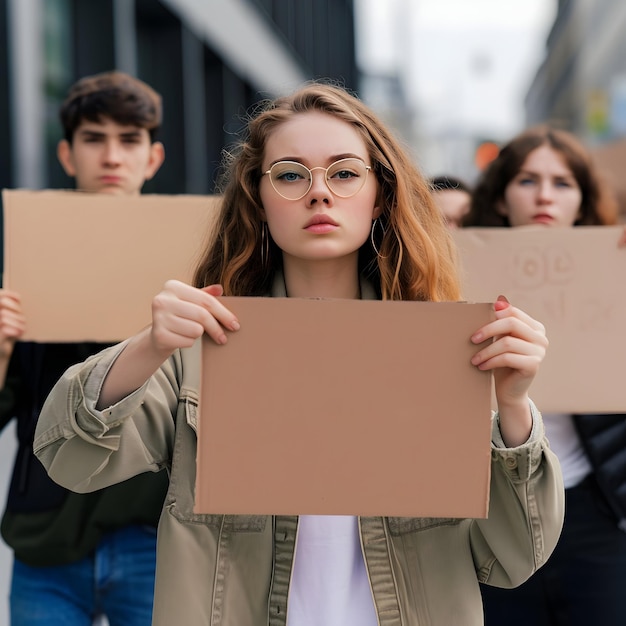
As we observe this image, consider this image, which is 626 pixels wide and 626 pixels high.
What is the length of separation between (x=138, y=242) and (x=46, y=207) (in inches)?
9.6

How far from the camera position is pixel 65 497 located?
2381 mm

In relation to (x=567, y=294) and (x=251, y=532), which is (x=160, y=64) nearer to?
(x=567, y=294)

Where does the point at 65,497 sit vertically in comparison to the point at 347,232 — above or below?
below

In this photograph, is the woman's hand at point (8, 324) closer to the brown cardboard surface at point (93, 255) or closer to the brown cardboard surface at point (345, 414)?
the brown cardboard surface at point (93, 255)

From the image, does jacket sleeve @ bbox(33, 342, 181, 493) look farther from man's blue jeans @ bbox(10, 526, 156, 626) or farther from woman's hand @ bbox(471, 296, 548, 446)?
man's blue jeans @ bbox(10, 526, 156, 626)

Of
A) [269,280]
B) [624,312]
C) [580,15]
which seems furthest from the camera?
[580,15]

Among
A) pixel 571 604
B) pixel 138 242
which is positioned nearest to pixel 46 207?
pixel 138 242

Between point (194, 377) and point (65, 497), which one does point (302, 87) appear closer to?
point (194, 377)

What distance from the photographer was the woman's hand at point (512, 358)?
4.77ft

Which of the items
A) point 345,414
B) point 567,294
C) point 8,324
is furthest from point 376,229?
point 8,324

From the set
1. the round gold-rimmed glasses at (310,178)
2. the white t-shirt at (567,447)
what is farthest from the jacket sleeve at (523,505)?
the white t-shirt at (567,447)

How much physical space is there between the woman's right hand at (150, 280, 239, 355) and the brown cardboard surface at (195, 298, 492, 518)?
0.12 feet

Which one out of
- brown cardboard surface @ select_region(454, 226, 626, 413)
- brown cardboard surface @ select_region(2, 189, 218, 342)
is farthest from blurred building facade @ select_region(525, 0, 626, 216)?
brown cardboard surface @ select_region(2, 189, 218, 342)

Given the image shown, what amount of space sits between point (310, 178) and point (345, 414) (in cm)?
40
